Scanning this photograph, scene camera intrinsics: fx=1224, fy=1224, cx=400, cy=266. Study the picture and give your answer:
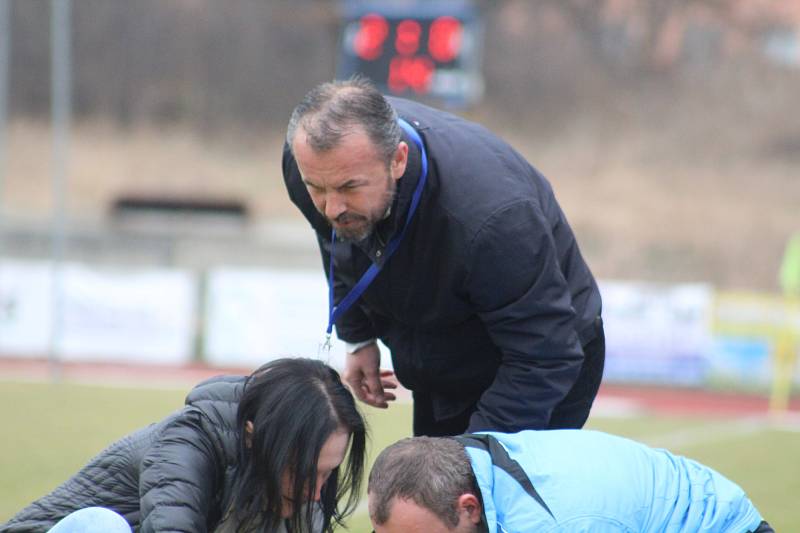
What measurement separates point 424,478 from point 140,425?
296 inches

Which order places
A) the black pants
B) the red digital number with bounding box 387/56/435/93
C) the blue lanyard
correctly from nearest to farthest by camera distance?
the blue lanyard < the black pants < the red digital number with bounding box 387/56/435/93

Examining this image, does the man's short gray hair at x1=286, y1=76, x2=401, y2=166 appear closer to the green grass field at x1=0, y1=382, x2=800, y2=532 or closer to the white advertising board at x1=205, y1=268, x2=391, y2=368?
the green grass field at x1=0, y1=382, x2=800, y2=532

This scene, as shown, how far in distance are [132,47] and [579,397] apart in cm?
2705

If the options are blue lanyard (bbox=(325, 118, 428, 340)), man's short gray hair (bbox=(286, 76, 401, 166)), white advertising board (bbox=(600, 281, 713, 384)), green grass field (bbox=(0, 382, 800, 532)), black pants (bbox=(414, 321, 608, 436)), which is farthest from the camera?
white advertising board (bbox=(600, 281, 713, 384))

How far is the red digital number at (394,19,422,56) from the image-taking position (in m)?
13.2

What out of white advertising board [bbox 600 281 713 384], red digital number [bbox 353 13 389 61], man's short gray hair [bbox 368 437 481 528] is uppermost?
red digital number [bbox 353 13 389 61]

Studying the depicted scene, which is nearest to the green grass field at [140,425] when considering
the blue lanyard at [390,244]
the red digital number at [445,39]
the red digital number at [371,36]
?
the blue lanyard at [390,244]

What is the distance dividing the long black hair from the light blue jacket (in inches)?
15.8

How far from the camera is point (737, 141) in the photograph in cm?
2577

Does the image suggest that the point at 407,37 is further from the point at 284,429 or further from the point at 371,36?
the point at 284,429

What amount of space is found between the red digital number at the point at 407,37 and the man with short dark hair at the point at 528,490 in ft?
35.3

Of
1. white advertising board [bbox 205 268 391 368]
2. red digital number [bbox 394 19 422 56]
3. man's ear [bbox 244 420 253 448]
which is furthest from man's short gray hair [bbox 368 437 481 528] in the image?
white advertising board [bbox 205 268 391 368]

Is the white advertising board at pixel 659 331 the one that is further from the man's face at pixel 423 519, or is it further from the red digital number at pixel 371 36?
the man's face at pixel 423 519

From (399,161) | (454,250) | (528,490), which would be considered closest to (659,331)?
(454,250)
